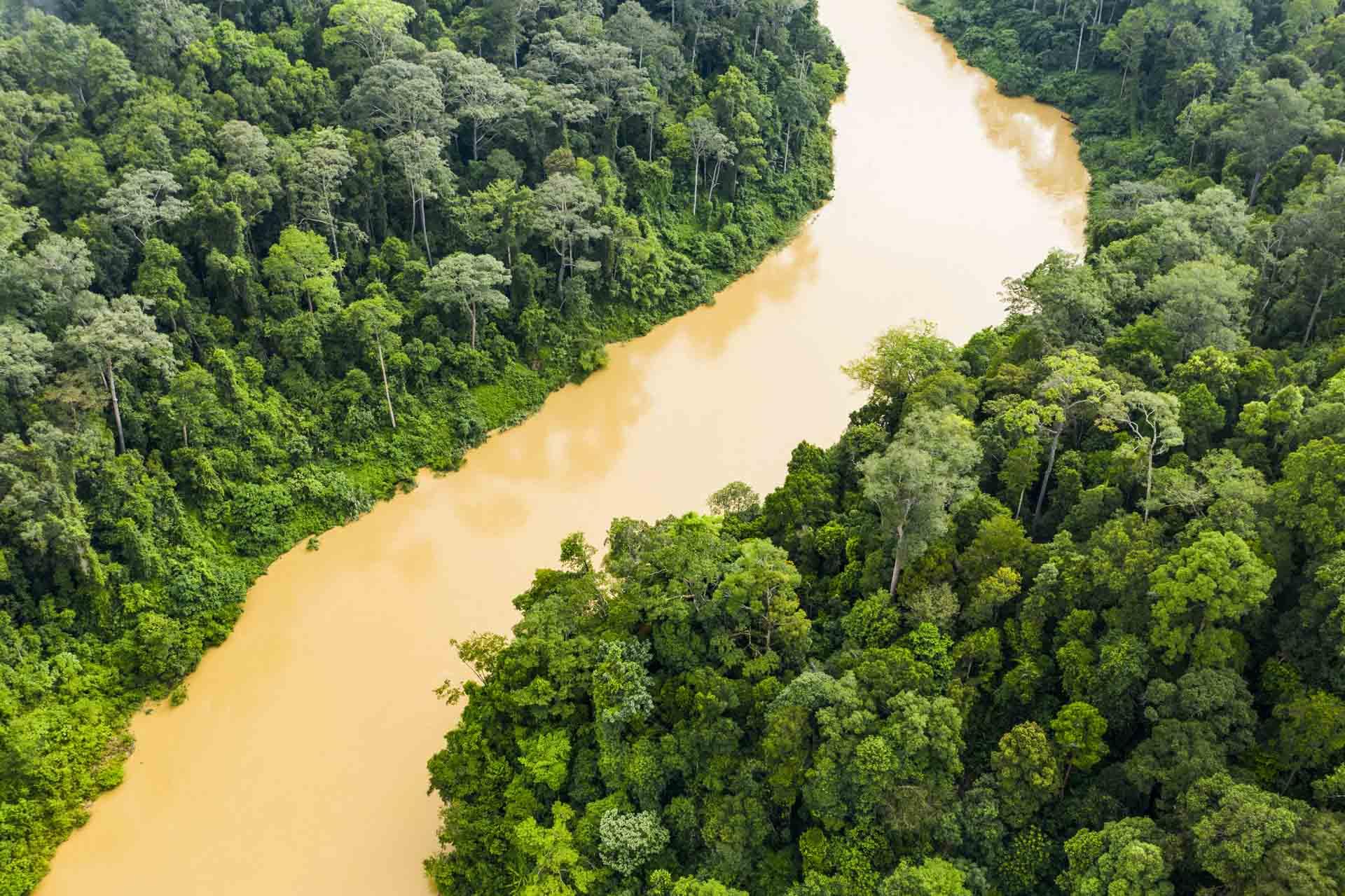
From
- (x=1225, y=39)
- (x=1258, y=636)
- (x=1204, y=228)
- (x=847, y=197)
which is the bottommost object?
(x=847, y=197)

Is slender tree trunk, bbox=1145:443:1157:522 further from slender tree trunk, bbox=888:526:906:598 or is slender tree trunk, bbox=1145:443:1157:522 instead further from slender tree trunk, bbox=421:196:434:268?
slender tree trunk, bbox=421:196:434:268

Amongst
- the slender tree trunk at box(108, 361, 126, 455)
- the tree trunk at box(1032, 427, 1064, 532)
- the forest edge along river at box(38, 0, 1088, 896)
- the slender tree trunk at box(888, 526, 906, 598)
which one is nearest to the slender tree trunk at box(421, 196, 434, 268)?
the forest edge along river at box(38, 0, 1088, 896)

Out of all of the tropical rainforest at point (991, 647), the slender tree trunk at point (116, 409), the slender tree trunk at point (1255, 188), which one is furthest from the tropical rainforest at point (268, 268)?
the slender tree trunk at point (1255, 188)

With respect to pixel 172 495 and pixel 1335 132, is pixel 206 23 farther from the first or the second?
pixel 1335 132

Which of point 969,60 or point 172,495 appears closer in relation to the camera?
point 172,495

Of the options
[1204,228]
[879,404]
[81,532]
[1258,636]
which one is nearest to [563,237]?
[879,404]

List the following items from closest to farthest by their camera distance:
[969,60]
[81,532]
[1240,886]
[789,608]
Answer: [1240,886]
[789,608]
[81,532]
[969,60]

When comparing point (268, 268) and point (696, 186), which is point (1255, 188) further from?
point (268, 268)

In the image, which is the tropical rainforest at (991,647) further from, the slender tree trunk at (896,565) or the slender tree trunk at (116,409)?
the slender tree trunk at (116,409)

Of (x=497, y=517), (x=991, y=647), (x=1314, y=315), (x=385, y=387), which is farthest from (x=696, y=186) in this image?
(x=991, y=647)
